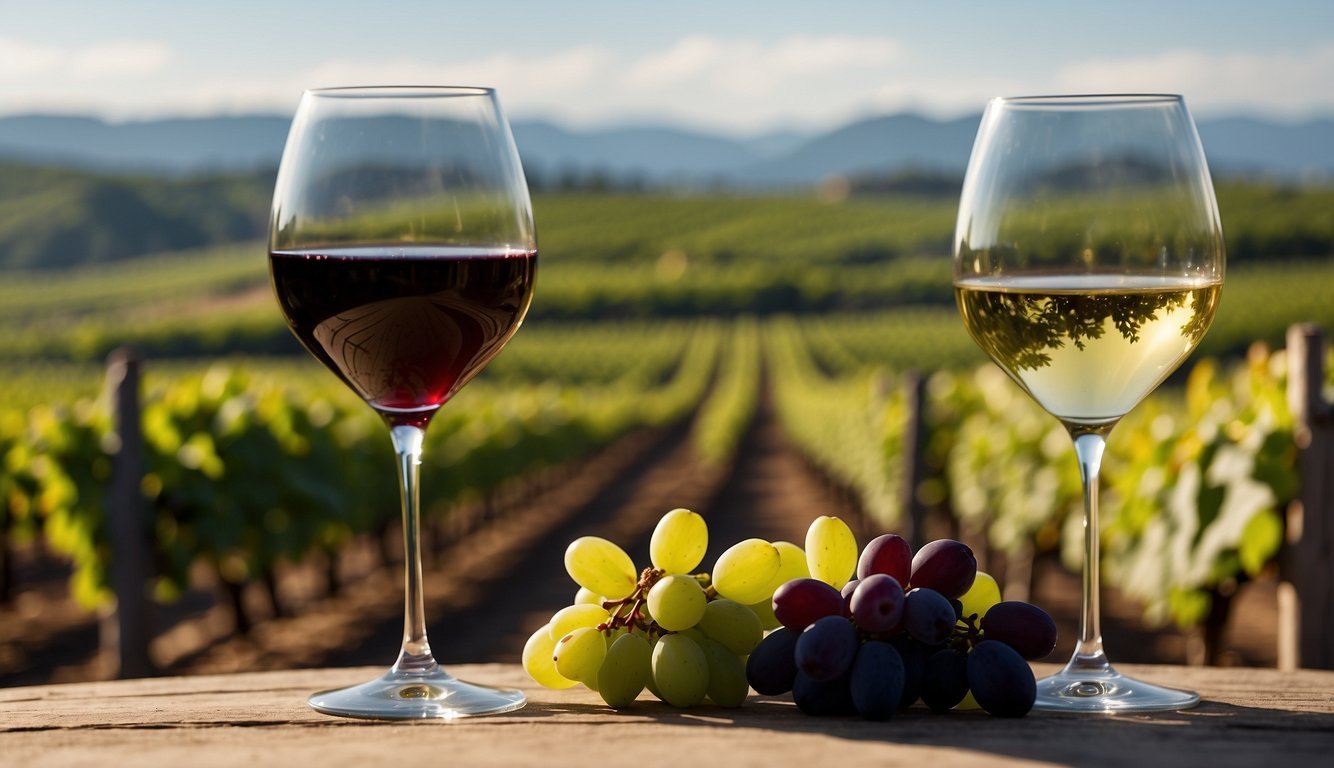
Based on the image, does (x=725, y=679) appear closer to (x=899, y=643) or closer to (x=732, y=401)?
(x=899, y=643)

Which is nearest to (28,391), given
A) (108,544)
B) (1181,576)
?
(108,544)

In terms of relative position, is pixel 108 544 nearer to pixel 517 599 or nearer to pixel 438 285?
pixel 517 599

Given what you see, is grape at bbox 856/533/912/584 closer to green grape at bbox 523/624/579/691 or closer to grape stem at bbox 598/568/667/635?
grape stem at bbox 598/568/667/635

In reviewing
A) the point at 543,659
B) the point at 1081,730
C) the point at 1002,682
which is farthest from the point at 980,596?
the point at 543,659

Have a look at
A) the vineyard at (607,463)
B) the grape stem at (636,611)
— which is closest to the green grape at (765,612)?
the grape stem at (636,611)

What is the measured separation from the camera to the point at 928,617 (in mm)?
1182

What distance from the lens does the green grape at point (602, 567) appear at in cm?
133

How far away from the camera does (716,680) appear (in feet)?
4.10

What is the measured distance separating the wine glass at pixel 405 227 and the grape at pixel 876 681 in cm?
34

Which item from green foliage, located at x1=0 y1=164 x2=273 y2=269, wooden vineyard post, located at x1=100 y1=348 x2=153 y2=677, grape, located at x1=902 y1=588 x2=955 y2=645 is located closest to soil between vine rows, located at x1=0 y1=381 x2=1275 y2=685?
wooden vineyard post, located at x1=100 y1=348 x2=153 y2=677

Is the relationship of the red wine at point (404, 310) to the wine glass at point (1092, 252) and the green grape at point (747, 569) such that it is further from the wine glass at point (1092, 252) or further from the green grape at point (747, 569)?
the wine glass at point (1092, 252)

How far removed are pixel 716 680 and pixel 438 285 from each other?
0.46 m

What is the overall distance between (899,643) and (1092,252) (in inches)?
16.6

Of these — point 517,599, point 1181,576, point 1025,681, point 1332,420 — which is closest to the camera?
point 1025,681
